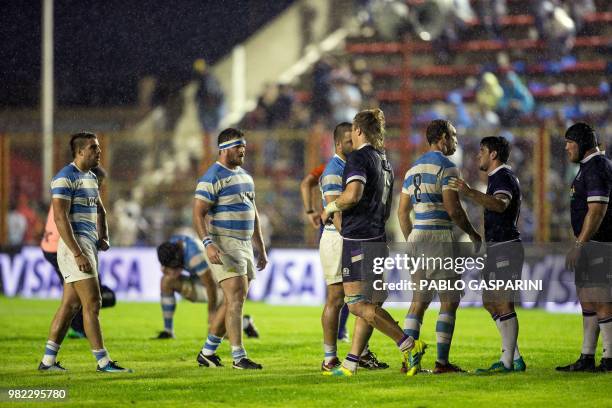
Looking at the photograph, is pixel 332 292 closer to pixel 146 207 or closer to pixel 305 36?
pixel 146 207

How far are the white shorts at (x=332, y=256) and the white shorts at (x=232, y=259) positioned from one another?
68 centimetres

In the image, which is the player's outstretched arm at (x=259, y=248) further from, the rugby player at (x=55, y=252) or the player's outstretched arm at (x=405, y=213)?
the rugby player at (x=55, y=252)

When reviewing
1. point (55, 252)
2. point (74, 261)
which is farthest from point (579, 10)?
point (74, 261)

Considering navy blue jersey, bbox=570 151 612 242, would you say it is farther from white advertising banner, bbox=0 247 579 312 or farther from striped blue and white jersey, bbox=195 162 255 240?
white advertising banner, bbox=0 247 579 312

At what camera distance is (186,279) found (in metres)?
14.0

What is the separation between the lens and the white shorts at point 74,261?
10.1 metres

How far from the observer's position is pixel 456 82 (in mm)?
27219

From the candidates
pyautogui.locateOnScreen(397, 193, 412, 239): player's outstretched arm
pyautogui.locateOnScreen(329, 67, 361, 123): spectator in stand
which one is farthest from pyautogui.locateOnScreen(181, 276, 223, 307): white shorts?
pyautogui.locateOnScreen(329, 67, 361, 123): spectator in stand

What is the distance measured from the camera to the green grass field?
8.78 meters

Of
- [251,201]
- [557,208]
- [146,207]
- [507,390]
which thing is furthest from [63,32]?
[507,390]

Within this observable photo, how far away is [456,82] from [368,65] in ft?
8.25

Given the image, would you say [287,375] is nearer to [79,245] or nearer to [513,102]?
[79,245]

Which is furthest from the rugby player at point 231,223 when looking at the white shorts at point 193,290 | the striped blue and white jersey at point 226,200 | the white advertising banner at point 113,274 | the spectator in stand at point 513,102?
the spectator in stand at point 513,102

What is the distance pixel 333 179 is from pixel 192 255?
10.9ft
